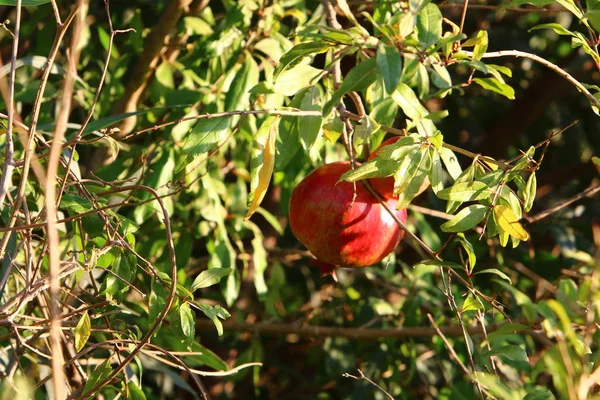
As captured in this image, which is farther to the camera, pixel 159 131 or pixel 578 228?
pixel 578 228

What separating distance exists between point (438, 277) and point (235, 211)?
0.68 metres

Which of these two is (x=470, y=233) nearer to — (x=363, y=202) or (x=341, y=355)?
(x=341, y=355)

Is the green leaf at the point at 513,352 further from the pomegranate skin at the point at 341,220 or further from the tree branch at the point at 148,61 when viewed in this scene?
the tree branch at the point at 148,61

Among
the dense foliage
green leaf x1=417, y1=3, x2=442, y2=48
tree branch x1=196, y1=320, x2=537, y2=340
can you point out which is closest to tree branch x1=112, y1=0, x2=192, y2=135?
the dense foliage

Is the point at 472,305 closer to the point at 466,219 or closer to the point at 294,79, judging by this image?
the point at 466,219

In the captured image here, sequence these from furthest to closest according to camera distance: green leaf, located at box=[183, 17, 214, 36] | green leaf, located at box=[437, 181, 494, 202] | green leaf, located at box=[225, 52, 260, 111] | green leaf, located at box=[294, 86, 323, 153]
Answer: green leaf, located at box=[183, 17, 214, 36] < green leaf, located at box=[225, 52, 260, 111] < green leaf, located at box=[294, 86, 323, 153] < green leaf, located at box=[437, 181, 494, 202]

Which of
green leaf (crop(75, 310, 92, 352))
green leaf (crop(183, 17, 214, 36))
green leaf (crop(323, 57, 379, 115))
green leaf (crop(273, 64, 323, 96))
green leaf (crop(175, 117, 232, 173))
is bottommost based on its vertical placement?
green leaf (crop(75, 310, 92, 352))

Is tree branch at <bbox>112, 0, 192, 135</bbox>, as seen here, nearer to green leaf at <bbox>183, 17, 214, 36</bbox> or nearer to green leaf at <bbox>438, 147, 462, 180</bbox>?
green leaf at <bbox>183, 17, 214, 36</bbox>

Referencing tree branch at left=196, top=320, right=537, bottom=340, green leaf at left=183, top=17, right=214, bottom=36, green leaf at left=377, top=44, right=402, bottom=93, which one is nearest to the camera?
green leaf at left=377, top=44, right=402, bottom=93

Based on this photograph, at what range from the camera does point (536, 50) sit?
2674 mm

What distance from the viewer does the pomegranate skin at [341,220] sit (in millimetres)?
1144

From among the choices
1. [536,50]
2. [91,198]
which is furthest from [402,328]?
[536,50]

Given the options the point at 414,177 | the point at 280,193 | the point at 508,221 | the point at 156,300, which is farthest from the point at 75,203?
the point at 280,193

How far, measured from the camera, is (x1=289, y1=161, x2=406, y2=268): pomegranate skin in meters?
1.14
